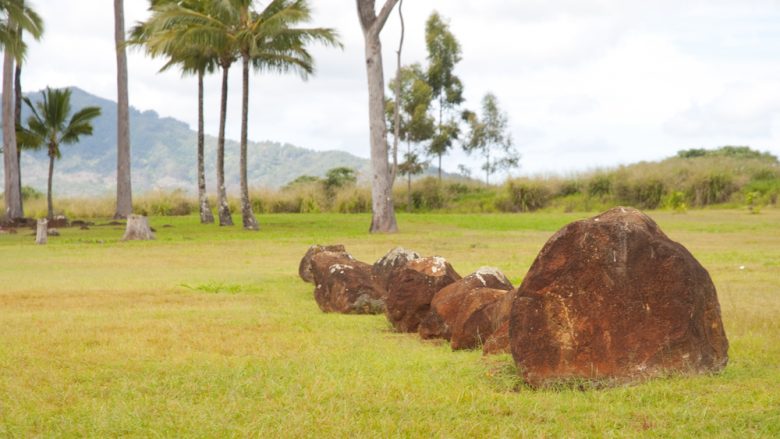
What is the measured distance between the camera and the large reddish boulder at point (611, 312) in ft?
19.4

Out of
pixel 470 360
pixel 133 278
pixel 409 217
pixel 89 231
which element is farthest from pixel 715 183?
pixel 470 360

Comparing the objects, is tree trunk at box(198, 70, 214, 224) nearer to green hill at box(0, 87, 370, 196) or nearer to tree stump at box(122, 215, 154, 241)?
tree stump at box(122, 215, 154, 241)

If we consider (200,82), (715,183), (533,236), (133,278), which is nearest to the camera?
(133,278)

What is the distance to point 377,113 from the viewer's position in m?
26.7

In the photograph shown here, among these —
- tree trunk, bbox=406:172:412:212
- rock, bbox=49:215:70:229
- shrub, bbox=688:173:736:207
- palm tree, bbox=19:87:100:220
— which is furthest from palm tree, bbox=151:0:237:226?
shrub, bbox=688:173:736:207

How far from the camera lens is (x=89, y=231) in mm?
28312

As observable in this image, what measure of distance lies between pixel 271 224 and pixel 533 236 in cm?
1123

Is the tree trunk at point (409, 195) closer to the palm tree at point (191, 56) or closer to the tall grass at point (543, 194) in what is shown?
the tall grass at point (543, 194)

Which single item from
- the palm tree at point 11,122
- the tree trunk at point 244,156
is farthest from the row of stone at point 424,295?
the palm tree at point 11,122

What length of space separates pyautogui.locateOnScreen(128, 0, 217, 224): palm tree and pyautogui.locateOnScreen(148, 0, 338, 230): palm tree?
528 millimetres

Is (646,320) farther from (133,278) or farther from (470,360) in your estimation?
(133,278)

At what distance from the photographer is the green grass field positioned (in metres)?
5.09

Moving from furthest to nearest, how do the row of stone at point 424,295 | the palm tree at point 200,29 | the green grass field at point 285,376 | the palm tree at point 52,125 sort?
the palm tree at point 52,125 → the palm tree at point 200,29 → the row of stone at point 424,295 → the green grass field at point 285,376

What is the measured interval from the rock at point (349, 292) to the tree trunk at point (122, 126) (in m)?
26.6
